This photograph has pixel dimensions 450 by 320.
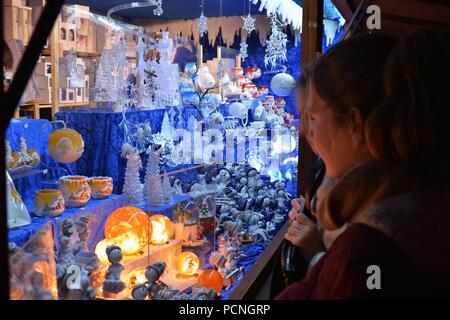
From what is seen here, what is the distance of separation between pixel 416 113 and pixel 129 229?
1.51 m

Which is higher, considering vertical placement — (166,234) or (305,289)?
(305,289)

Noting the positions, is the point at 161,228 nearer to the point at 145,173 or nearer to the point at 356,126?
the point at 145,173

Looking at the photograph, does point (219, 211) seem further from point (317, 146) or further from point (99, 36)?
point (99, 36)

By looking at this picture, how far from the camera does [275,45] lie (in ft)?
14.6

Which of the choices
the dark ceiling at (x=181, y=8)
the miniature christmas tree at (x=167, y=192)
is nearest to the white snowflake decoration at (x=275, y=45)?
the dark ceiling at (x=181, y=8)

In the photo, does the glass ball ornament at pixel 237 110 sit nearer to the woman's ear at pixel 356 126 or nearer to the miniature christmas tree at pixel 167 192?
the miniature christmas tree at pixel 167 192

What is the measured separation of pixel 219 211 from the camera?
106 inches

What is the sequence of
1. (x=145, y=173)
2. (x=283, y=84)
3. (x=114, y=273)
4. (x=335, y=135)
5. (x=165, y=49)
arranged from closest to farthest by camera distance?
(x=335, y=135), (x=114, y=273), (x=145, y=173), (x=165, y=49), (x=283, y=84)

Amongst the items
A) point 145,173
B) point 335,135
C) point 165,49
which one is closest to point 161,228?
point 145,173

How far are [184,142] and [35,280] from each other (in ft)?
8.14

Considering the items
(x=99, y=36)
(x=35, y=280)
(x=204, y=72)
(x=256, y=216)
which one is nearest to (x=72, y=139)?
(x=256, y=216)

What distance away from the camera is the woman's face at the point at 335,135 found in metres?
0.88

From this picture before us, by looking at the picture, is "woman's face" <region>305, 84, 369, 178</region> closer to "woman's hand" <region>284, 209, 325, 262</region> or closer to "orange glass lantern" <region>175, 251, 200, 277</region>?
"woman's hand" <region>284, 209, 325, 262</region>

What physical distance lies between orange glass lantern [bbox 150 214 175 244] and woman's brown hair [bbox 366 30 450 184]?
4.68 ft
